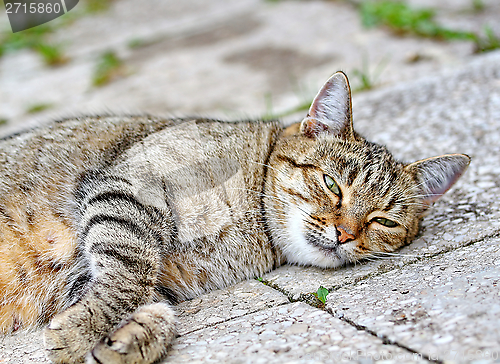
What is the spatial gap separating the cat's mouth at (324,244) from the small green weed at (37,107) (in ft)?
13.7

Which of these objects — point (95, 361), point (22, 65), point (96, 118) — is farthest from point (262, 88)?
point (95, 361)

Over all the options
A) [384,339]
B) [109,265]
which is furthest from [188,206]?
[384,339]

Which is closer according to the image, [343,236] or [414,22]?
[343,236]

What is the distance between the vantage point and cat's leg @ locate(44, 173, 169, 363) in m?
1.91

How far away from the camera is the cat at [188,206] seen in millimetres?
2307

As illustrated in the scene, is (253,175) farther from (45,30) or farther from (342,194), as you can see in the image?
(45,30)

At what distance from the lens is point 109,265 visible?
2113 millimetres

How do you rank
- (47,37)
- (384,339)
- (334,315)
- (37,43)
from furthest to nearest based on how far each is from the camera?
(47,37) → (37,43) → (334,315) → (384,339)

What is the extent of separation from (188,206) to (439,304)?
1.26 m

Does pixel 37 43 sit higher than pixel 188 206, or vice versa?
pixel 37 43

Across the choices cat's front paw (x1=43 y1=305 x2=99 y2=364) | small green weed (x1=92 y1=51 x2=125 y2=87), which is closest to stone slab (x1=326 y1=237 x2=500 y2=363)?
cat's front paw (x1=43 y1=305 x2=99 y2=364)

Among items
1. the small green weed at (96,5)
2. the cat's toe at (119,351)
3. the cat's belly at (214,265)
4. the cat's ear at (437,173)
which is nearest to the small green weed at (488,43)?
the cat's ear at (437,173)

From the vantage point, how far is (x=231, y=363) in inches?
65.7

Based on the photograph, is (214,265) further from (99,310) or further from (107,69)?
(107,69)
